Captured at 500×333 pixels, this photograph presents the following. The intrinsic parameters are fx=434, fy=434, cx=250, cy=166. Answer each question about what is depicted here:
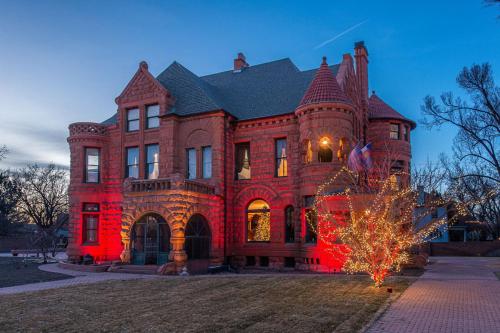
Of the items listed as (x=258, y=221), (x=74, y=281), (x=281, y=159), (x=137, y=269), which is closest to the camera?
(x=74, y=281)

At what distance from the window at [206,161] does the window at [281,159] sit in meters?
3.91

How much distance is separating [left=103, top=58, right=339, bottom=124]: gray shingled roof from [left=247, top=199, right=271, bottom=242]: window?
5253 millimetres

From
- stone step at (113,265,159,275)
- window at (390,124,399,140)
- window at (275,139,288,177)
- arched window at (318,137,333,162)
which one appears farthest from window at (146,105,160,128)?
window at (390,124,399,140)

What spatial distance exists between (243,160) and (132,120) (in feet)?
25.3

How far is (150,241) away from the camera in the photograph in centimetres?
2269

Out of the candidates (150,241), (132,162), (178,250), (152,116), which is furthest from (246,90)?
(178,250)

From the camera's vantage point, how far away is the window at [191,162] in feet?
85.0

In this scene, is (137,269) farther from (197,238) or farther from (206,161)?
(206,161)

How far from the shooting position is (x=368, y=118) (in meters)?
29.8

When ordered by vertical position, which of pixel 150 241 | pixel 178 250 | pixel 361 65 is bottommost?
pixel 178 250

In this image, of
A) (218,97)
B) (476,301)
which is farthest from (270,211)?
(476,301)

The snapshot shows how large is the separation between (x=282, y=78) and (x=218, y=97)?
4.47 metres

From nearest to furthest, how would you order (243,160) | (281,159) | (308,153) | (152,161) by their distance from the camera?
(308,153)
(281,159)
(243,160)
(152,161)

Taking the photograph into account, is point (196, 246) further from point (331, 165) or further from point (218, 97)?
point (218, 97)
